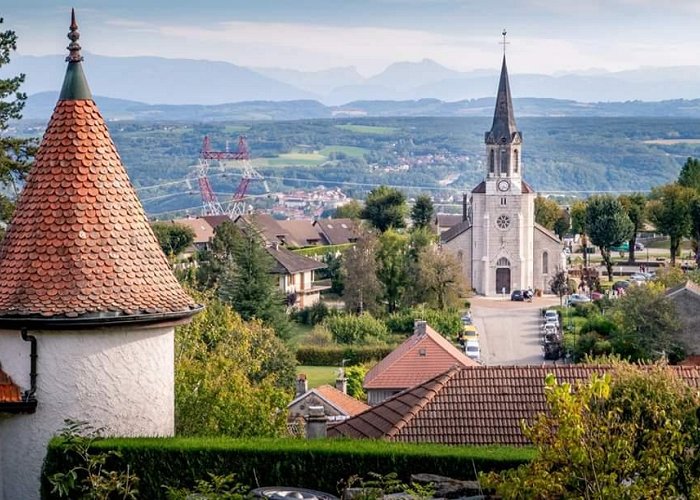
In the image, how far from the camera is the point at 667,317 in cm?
5912

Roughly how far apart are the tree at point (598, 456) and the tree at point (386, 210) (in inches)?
3854

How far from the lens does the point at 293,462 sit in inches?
675

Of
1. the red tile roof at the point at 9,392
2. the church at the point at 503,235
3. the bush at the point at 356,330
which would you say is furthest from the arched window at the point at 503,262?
the red tile roof at the point at 9,392

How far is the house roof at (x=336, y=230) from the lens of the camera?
146 metres

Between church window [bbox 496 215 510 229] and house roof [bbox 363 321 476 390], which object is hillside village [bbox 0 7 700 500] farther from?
church window [bbox 496 215 510 229]

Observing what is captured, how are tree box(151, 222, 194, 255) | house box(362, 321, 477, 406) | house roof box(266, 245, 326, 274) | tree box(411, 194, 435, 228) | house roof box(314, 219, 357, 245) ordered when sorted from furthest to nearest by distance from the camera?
house roof box(314, 219, 357, 245)
tree box(411, 194, 435, 228)
tree box(151, 222, 194, 255)
house roof box(266, 245, 326, 274)
house box(362, 321, 477, 406)

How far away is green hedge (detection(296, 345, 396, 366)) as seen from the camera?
6700cm

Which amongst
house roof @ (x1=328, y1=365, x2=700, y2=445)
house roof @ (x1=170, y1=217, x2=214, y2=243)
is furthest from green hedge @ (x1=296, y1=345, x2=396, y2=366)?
house roof @ (x1=170, y1=217, x2=214, y2=243)

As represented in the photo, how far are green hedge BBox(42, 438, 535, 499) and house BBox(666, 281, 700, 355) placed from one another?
4424 centimetres


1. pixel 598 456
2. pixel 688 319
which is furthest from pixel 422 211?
pixel 598 456

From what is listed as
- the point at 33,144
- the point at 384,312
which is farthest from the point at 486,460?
the point at 384,312

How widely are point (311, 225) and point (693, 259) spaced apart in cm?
4940

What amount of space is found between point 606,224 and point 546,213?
27.1 m

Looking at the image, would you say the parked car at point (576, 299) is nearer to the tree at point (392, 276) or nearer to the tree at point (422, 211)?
the tree at point (392, 276)
